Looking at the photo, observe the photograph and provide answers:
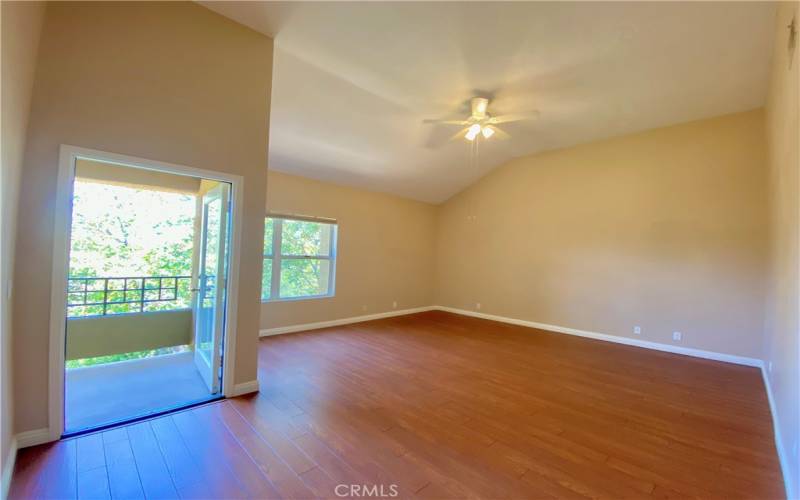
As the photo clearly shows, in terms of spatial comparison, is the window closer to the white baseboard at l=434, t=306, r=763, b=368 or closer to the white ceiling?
the white ceiling

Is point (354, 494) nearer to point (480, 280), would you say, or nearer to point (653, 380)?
point (653, 380)

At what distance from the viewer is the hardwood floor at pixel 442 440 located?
6.05 feet

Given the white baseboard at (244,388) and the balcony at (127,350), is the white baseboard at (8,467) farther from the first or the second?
the white baseboard at (244,388)

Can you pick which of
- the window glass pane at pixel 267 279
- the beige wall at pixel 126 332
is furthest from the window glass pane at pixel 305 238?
the beige wall at pixel 126 332

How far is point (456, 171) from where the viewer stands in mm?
6344

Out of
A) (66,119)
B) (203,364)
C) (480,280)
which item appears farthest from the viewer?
(480,280)

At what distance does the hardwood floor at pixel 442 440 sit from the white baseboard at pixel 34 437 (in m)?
0.09

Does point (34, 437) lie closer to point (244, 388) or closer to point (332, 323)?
point (244, 388)

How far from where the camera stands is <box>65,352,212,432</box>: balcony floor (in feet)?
8.57

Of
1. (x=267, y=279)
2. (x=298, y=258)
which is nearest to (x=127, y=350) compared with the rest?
(x=267, y=279)

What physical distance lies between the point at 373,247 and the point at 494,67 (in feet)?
12.7

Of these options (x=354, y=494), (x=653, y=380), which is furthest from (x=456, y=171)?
(x=354, y=494)

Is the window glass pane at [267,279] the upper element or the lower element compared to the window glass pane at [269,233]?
lower

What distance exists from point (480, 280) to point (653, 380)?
11.5 ft
